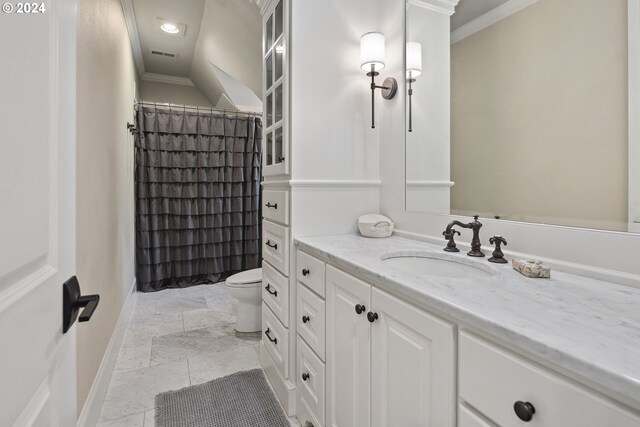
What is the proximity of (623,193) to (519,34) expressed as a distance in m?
0.65

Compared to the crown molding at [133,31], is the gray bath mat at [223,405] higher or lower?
lower

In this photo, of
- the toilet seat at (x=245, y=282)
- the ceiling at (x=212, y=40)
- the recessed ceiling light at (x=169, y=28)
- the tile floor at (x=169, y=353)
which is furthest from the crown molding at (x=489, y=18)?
the recessed ceiling light at (x=169, y=28)

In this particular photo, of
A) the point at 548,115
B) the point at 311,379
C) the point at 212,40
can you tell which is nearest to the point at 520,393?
the point at 548,115

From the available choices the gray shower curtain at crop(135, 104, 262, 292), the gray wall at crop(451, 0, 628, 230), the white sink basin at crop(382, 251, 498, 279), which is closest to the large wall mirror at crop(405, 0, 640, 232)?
the gray wall at crop(451, 0, 628, 230)

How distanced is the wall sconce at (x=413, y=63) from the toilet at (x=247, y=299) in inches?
60.9

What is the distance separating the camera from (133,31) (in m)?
3.14

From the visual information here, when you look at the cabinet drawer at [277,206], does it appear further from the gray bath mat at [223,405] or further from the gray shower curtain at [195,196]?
the gray shower curtain at [195,196]

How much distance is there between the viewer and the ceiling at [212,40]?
2740 millimetres

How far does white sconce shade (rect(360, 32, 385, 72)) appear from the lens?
162 cm

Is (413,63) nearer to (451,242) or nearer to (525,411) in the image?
(451,242)

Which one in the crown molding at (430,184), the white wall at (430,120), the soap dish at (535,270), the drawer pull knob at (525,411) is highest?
the white wall at (430,120)

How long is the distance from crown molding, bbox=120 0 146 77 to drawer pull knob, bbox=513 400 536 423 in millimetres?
3345

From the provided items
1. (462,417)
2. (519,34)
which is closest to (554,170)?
(519,34)

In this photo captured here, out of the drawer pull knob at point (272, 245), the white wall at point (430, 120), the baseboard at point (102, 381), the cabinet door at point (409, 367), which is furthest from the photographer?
the drawer pull knob at point (272, 245)
